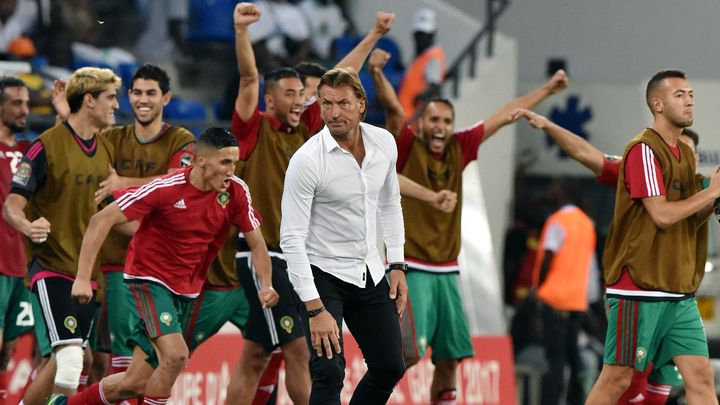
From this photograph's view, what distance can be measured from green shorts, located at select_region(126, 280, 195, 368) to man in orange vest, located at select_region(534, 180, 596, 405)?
622 cm

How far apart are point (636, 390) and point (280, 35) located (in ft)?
31.0

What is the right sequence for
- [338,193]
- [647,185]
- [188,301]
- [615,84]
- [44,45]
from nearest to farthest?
1. [338,193]
2. [647,185]
3. [188,301]
4. [44,45]
5. [615,84]

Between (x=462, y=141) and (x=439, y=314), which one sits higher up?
(x=462, y=141)

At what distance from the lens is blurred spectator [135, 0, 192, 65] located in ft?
59.8

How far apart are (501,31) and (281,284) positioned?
1097cm

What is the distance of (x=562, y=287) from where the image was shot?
50.3 ft

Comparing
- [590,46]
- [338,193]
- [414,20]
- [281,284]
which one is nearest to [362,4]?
[414,20]

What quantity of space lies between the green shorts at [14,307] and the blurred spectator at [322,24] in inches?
321

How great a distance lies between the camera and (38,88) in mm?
15727

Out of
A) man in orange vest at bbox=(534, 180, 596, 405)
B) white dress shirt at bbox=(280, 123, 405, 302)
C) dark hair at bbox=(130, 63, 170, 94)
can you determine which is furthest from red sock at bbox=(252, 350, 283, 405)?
man in orange vest at bbox=(534, 180, 596, 405)

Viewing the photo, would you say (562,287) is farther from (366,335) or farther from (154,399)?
(366,335)

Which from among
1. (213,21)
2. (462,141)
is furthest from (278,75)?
(213,21)

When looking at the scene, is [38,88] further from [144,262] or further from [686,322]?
[686,322]

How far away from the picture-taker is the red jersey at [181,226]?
962cm
